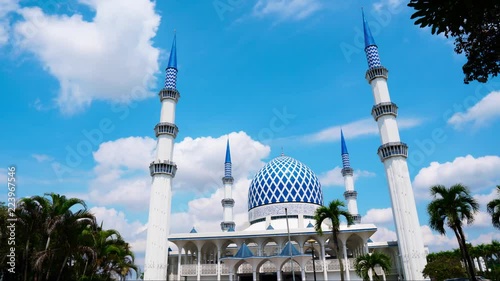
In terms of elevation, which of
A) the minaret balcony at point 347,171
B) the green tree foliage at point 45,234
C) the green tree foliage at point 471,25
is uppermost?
the minaret balcony at point 347,171

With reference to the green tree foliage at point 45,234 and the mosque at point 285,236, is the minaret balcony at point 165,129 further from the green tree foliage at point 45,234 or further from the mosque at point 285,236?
the green tree foliage at point 45,234

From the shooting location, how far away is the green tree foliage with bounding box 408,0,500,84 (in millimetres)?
7974

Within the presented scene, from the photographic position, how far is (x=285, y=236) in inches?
1423

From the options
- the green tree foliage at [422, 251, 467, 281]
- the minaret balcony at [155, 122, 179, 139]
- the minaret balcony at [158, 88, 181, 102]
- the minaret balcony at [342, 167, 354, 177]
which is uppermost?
the minaret balcony at [158, 88, 181, 102]

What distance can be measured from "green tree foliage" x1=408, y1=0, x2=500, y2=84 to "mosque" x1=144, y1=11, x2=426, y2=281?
20391mm

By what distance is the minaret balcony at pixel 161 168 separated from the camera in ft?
121

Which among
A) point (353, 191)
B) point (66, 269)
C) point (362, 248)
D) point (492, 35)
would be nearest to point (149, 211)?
point (66, 269)

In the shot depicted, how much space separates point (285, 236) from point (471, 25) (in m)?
30.3

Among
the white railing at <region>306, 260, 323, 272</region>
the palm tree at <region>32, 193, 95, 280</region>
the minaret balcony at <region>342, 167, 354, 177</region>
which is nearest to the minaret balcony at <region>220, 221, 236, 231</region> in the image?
the minaret balcony at <region>342, 167, 354, 177</region>

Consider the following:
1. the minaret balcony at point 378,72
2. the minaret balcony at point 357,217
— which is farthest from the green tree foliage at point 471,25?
the minaret balcony at point 357,217

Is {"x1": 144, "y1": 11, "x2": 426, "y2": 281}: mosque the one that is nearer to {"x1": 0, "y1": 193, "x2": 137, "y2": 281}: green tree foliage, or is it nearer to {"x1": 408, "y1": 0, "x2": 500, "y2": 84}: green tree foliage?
{"x1": 0, "y1": 193, "x2": 137, "y2": 281}: green tree foliage

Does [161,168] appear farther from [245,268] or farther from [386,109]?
[386,109]

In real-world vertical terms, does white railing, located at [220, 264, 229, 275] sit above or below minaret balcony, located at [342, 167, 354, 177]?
below

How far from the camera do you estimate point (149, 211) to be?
117 feet
